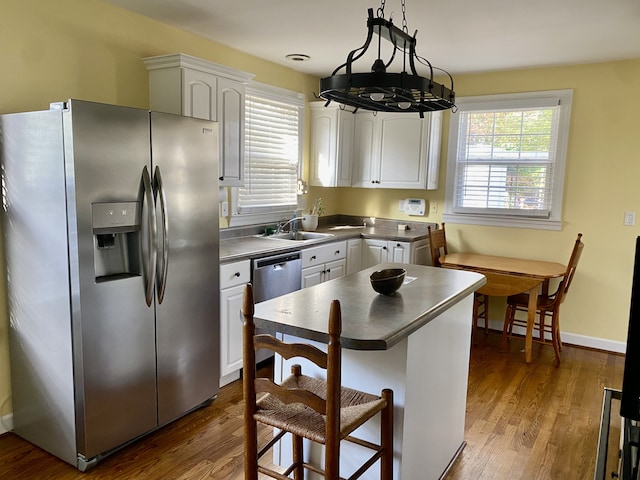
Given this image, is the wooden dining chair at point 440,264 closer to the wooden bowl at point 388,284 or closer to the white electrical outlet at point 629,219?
the white electrical outlet at point 629,219

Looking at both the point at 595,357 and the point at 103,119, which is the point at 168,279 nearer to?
the point at 103,119

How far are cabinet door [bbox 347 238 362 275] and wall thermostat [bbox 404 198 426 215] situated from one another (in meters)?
0.70

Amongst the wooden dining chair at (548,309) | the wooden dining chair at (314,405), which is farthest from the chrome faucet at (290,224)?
the wooden dining chair at (314,405)

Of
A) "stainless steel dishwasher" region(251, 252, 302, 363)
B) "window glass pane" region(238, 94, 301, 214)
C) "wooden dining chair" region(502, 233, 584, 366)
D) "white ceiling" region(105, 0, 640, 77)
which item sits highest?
"white ceiling" region(105, 0, 640, 77)

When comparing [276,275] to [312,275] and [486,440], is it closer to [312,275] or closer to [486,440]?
[312,275]

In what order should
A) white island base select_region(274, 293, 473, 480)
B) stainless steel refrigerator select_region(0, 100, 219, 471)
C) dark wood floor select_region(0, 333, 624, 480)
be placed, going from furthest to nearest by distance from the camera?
dark wood floor select_region(0, 333, 624, 480)
stainless steel refrigerator select_region(0, 100, 219, 471)
white island base select_region(274, 293, 473, 480)

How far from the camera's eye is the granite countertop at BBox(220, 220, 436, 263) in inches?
130

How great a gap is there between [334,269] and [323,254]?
0.26 meters

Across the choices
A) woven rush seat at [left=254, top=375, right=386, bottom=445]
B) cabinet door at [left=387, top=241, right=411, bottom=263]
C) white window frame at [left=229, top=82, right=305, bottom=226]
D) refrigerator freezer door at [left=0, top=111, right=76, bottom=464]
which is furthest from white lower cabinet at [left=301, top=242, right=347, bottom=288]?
woven rush seat at [left=254, top=375, right=386, bottom=445]

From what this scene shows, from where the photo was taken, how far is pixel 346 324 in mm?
1730

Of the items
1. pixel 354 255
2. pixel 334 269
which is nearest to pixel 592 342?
pixel 354 255

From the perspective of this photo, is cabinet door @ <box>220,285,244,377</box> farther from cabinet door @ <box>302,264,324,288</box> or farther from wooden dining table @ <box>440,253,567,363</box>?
wooden dining table @ <box>440,253,567,363</box>

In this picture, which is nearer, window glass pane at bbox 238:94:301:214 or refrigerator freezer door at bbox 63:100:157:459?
refrigerator freezer door at bbox 63:100:157:459

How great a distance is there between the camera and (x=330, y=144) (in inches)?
188
